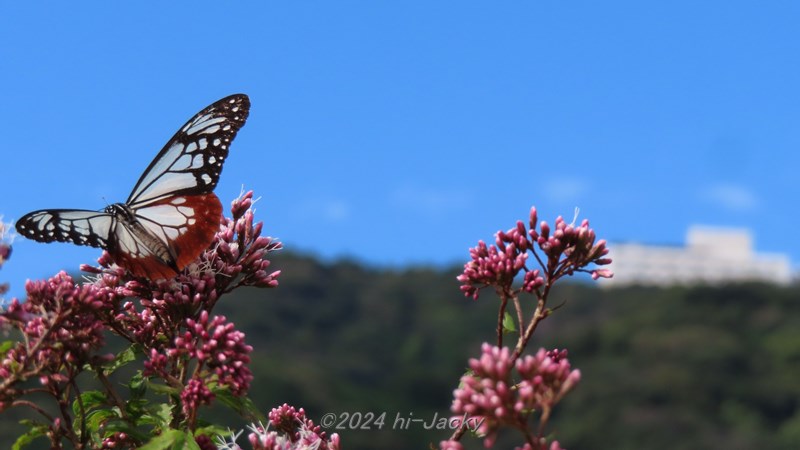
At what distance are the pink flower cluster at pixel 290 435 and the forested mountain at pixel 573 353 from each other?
79205 millimetres

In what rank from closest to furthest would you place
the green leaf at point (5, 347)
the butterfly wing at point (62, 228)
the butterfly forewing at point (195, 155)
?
1. the green leaf at point (5, 347)
2. the butterfly wing at point (62, 228)
3. the butterfly forewing at point (195, 155)

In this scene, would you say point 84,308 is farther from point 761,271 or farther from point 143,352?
point 761,271

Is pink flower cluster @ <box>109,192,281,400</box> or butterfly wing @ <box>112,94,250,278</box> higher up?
butterfly wing @ <box>112,94,250,278</box>

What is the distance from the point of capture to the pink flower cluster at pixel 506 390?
11.9 ft

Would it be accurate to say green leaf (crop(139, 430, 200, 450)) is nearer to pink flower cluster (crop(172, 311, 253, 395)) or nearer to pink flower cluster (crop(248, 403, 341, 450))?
pink flower cluster (crop(172, 311, 253, 395))

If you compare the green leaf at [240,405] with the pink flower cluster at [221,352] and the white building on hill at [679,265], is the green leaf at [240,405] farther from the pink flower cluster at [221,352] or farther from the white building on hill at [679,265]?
the white building on hill at [679,265]

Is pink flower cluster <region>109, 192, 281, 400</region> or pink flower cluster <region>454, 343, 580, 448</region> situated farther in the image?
pink flower cluster <region>109, 192, 281, 400</region>

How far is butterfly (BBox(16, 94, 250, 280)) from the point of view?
15.4 ft

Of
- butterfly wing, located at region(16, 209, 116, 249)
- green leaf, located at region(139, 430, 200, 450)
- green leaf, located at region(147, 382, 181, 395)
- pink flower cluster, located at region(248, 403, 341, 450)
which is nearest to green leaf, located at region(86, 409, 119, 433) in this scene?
green leaf, located at region(147, 382, 181, 395)

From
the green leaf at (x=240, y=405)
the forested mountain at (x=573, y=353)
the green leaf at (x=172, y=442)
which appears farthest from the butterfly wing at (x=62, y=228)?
the forested mountain at (x=573, y=353)

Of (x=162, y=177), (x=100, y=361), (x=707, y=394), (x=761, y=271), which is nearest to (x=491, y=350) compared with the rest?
(x=100, y=361)

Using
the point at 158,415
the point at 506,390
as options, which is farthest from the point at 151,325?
the point at 506,390

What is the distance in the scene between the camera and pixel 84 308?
413 cm

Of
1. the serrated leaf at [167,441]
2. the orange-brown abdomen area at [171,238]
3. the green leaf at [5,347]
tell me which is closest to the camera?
the serrated leaf at [167,441]
